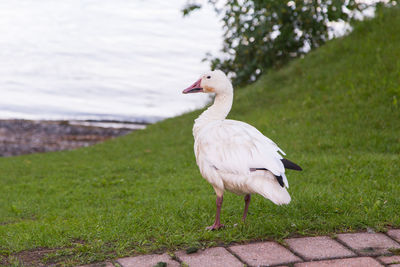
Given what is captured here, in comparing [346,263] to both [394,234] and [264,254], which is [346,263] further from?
[394,234]

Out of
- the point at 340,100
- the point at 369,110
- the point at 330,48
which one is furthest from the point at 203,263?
the point at 330,48

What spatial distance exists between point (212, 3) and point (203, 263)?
9148 mm

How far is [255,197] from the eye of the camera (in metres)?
6.11

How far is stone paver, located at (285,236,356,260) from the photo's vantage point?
4.05 meters

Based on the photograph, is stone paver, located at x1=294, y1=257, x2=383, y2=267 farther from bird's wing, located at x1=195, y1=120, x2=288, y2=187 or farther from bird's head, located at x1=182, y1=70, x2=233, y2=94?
bird's head, located at x1=182, y1=70, x2=233, y2=94

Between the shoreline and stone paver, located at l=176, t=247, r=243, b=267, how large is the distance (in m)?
10.0

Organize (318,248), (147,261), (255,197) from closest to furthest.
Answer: (147,261) → (318,248) → (255,197)

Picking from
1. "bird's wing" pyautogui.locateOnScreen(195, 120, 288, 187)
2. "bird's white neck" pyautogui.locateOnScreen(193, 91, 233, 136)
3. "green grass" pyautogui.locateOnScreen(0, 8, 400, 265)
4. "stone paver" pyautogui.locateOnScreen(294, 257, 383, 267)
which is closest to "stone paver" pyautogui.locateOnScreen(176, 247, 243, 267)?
"green grass" pyautogui.locateOnScreen(0, 8, 400, 265)

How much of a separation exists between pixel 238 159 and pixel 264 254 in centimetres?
87

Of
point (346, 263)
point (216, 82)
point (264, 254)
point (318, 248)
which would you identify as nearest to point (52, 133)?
point (216, 82)

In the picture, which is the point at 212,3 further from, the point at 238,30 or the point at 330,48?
the point at 330,48

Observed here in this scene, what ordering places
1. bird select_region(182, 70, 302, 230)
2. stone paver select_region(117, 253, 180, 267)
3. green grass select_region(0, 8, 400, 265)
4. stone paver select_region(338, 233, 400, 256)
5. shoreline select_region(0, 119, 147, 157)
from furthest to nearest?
1. shoreline select_region(0, 119, 147, 157)
2. green grass select_region(0, 8, 400, 265)
3. bird select_region(182, 70, 302, 230)
4. stone paver select_region(338, 233, 400, 256)
5. stone paver select_region(117, 253, 180, 267)

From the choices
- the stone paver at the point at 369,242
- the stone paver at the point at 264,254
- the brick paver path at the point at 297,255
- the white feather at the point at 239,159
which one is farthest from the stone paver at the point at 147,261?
the stone paver at the point at 369,242

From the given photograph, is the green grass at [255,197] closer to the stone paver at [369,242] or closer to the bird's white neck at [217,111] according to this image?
the stone paver at [369,242]
